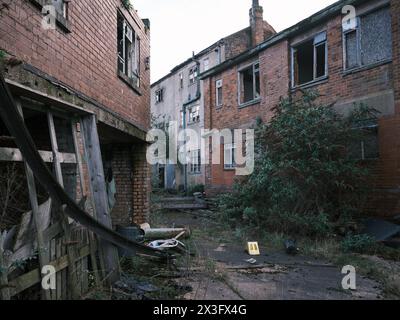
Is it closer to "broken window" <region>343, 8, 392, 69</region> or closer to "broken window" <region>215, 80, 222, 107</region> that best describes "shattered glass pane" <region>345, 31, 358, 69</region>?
"broken window" <region>343, 8, 392, 69</region>

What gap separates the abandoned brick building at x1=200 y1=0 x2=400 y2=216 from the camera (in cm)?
891

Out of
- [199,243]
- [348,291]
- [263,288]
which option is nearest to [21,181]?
[263,288]

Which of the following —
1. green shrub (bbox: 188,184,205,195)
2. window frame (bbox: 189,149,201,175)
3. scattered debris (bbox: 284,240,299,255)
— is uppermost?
window frame (bbox: 189,149,201,175)

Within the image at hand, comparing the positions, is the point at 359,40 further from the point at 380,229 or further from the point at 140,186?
the point at 140,186

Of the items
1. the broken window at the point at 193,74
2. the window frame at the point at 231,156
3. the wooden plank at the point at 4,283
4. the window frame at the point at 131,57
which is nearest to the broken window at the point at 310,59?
the window frame at the point at 231,156

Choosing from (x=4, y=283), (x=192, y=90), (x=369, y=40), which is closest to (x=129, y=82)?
(x=4, y=283)

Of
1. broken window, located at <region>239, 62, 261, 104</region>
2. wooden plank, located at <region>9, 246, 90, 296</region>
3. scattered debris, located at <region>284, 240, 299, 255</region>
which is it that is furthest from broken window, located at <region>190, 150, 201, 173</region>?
wooden plank, located at <region>9, 246, 90, 296</region>

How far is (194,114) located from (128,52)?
15936 millimetres

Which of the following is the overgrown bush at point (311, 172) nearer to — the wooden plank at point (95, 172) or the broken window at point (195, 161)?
the wooden plank at point (95, 172)

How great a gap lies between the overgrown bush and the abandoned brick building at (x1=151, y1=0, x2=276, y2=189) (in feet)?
31.6

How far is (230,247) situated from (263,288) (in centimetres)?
325

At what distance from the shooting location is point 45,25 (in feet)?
12.8

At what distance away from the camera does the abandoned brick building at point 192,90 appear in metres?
20.5

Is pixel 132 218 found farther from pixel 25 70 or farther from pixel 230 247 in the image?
pixel 25 70
